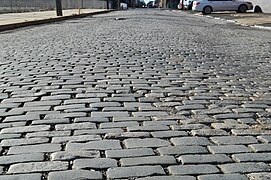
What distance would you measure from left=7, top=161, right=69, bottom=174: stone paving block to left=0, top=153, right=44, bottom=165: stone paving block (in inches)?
3.0

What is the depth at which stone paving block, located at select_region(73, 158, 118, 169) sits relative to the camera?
3197mm

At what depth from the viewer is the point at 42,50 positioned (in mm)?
10625

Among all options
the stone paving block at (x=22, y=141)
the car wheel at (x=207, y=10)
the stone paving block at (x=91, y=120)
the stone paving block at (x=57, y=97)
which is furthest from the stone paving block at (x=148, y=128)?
the car wheel at (x=207, y=10)

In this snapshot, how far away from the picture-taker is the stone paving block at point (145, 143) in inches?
144

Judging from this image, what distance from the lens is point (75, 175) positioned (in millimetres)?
3029

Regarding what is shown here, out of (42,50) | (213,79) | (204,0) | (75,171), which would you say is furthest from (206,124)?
(204,0)

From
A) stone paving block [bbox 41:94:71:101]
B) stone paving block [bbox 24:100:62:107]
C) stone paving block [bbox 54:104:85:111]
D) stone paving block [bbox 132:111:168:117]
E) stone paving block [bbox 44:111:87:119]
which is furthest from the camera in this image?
stone paving block [bbox 41:94:71:101]

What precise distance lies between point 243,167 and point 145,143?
86cm

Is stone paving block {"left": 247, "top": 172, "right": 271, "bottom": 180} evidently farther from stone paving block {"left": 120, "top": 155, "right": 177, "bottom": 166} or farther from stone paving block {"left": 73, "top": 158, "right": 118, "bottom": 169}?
stone paving block {"left": 73, "top": 158, "right": 118, "bottom": 169}

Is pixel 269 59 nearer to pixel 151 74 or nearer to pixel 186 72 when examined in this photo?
pixel 186 72

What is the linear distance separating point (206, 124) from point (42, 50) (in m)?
7.03

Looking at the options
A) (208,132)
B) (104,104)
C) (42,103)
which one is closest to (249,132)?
(208,132)

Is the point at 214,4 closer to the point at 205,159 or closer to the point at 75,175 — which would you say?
the point at 205,159

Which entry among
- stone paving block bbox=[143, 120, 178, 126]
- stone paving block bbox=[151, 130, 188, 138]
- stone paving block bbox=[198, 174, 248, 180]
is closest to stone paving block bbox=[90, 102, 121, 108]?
stone paving block bbox=[143, 120, 178, 126]
